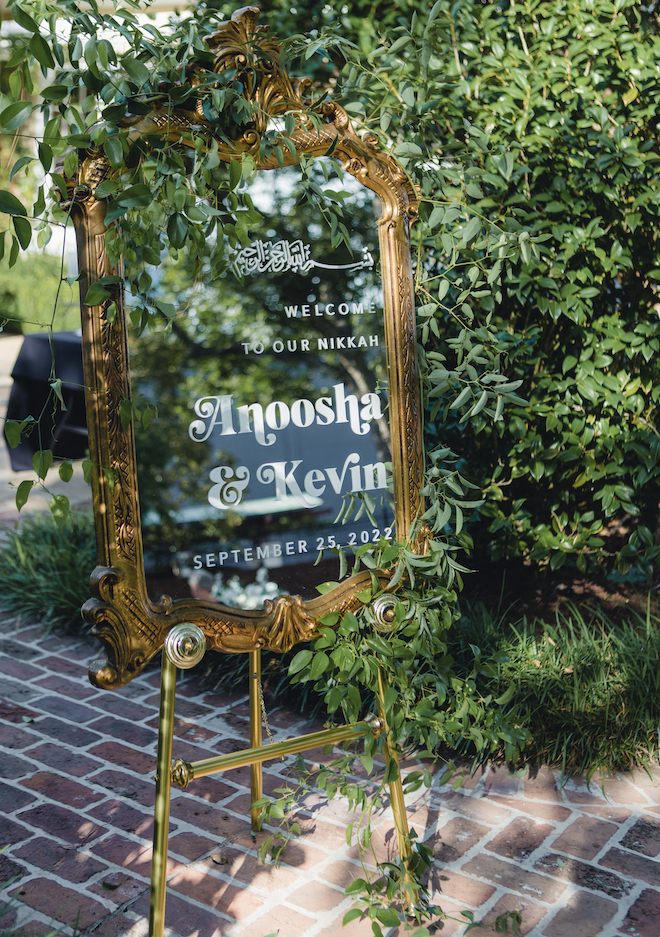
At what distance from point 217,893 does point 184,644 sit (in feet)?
3.07

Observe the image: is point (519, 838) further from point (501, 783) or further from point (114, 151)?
point (114, 151)

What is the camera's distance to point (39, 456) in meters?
1.62

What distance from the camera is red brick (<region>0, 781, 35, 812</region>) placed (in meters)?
2.66

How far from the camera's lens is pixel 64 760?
2.95 meters

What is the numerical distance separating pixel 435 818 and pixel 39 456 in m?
1.76

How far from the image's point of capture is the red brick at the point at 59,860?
2.34 metres

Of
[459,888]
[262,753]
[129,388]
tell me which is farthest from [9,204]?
[459,888]

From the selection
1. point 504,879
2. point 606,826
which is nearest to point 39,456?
point 504,879

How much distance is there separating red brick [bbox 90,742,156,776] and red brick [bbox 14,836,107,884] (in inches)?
17.7

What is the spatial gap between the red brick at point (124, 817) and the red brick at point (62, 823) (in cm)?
5

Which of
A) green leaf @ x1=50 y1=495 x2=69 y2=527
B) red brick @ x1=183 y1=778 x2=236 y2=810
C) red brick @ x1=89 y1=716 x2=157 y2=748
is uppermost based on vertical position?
green leaf @ x1=50 y1=495 x2=69 y2=527

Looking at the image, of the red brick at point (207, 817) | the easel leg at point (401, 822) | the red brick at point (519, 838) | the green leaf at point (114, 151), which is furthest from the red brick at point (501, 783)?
the green leaf at point (114, 151)

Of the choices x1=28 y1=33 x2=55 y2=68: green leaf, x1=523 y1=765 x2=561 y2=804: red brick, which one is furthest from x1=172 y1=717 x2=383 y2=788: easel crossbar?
x1=28 y1=33 x2=55 y2=68: green leaf

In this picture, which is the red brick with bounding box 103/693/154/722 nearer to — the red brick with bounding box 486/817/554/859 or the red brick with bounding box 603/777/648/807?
the red brick with bounding box 486/817/554/859
